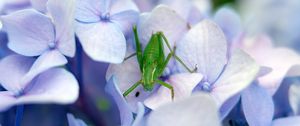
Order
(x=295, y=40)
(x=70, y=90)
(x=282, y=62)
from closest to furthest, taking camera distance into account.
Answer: (x=70, y=90), (x=282, y=62), (x=295, y=40)

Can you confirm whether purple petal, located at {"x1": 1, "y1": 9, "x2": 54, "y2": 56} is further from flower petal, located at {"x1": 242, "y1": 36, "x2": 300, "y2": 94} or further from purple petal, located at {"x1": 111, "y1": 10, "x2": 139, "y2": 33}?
flower petal, located at {"x1": 242, "y1": 36, "x2": 300, "y2": 94}

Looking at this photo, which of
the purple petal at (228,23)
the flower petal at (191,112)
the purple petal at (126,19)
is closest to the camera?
the flower petal at (191,112)

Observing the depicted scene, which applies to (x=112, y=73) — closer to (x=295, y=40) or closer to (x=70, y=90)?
(x=70, y=90)

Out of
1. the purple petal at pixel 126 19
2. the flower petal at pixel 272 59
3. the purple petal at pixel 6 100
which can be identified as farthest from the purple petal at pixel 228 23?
the purple petal at pixel 6 100

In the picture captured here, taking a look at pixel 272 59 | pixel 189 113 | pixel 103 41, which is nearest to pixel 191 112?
pixel 189 113

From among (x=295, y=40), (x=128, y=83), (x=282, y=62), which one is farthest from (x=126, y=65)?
(x=295, y=40)

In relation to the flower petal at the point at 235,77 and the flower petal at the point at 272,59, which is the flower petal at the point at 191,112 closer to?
the flower petal at the point at 235,77

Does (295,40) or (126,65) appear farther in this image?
(295,40)
